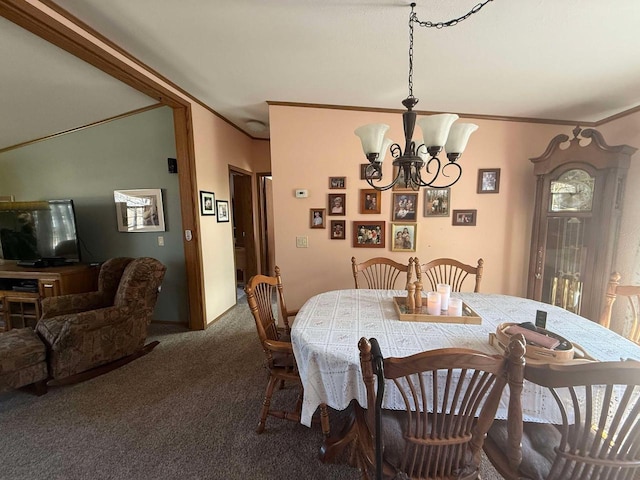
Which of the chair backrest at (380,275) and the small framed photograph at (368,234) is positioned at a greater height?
the small framed photograph at (368,234)

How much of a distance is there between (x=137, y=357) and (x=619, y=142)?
16.1 ft

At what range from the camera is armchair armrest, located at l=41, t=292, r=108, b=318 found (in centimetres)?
229

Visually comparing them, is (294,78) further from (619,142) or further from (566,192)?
(619,142)

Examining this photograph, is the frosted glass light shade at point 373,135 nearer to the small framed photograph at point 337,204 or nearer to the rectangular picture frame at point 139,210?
the small framed photograph at point 337,204

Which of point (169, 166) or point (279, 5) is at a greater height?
point (279, 5)

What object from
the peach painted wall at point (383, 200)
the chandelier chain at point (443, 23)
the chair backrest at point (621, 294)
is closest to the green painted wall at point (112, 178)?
the peach painted wall at point (383, 200)

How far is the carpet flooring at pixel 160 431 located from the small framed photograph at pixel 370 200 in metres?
1.81

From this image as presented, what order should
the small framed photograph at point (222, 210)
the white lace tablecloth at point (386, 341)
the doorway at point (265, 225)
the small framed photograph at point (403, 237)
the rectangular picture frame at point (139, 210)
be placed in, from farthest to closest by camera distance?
1. the doorway at point (265, 225)
2. the small framed photograph at point (222, 210)
3. the rectangular picture frame at point (139, 210)
4. the small framed photograph at point (403, 237)
5. the white lace tablecloth at point (386, 341)

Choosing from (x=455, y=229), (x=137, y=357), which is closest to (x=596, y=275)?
(x=455, y=229)

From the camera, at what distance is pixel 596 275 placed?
2189mm

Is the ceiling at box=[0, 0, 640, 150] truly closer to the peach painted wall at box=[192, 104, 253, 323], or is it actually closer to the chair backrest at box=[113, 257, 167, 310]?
the peach painted wall at box=[192, 104, 253, 323]

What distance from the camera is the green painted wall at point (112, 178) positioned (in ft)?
9.86

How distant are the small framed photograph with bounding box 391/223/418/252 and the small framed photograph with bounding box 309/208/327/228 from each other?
737 mm

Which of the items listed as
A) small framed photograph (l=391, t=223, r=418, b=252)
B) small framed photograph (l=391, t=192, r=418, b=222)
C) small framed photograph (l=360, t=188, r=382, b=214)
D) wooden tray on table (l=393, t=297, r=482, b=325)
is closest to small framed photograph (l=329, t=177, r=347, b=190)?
small framed photograph (l=360, t=188, r=382, b=214)
